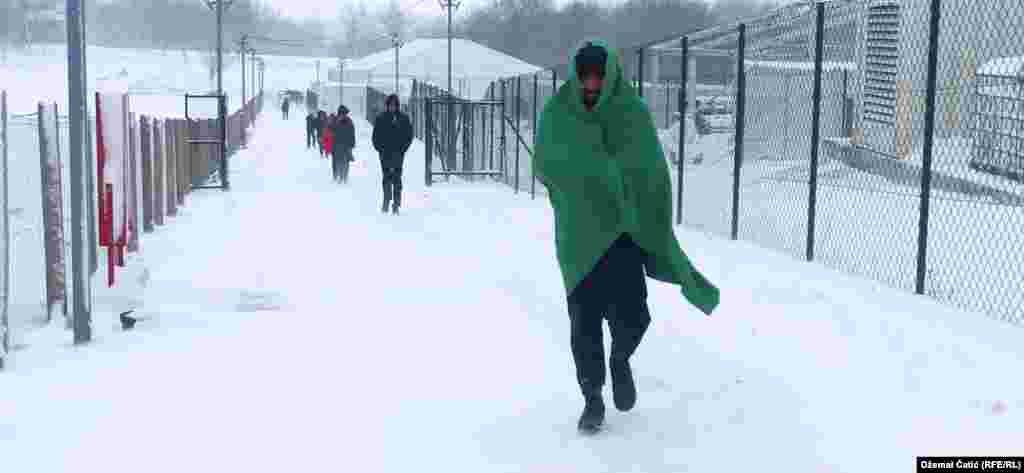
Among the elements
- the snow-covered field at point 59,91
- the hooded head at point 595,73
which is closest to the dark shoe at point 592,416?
the hooded head at point 595,73

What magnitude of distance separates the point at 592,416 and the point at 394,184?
37.0 ft

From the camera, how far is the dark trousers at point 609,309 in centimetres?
529

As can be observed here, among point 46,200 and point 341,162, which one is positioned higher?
point 46,200

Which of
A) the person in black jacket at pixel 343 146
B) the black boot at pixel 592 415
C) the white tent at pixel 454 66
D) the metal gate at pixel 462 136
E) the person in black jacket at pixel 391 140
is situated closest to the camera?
the black boot at pixel 592 415

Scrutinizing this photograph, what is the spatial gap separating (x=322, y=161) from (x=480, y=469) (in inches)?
1043

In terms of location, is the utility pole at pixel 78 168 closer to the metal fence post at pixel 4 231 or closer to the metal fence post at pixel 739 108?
the metal fence post at pixel 4 231

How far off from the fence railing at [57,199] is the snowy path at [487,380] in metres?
0.53

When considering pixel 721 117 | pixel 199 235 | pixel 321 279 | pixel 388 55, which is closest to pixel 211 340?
pixel 321 279

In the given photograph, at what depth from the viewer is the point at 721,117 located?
→ 66.4 ft

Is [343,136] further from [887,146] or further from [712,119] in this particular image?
[887,146]

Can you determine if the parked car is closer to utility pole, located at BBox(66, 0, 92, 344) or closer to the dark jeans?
the dark jeans

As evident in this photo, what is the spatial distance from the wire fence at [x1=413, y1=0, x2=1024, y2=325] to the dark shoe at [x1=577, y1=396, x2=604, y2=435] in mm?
3215

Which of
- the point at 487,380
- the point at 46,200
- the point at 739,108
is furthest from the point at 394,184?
the point at 487,380

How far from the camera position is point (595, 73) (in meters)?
5.17
